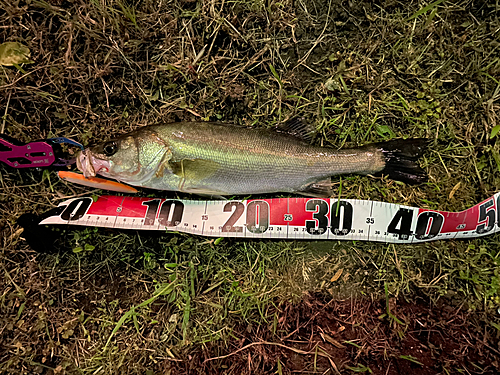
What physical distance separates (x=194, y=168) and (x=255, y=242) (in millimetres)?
1020

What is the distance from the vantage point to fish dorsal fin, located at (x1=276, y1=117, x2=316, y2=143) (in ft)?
9.89

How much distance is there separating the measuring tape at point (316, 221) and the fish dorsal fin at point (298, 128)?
2.23 ft

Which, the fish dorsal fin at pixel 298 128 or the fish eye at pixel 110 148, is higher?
the fish dorsal fin at pixel 298 128

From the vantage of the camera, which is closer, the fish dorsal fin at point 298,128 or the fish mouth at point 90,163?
the fish mouth at point 90,163

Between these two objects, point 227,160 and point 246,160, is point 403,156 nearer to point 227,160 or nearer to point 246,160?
point 246,160

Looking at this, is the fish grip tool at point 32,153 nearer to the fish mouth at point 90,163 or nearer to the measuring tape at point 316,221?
the fish mouth at point 90,163

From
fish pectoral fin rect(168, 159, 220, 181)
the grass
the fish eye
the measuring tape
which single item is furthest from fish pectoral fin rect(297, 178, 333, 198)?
the fish eye

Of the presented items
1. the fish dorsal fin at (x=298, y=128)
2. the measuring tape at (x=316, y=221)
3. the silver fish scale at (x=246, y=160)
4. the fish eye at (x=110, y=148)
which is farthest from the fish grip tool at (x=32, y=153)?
the fish dorsal fin at (x=298, y=128)

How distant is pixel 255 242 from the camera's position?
3096 mm

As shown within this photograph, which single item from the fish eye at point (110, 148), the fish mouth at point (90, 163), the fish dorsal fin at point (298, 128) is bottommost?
the fish mouth at point (90, 163)

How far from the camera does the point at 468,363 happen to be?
290 centimetres

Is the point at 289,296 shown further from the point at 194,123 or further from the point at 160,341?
the point at 194,123

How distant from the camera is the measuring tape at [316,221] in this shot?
2.96 m

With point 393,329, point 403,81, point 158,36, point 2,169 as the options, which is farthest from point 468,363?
point 2,169
